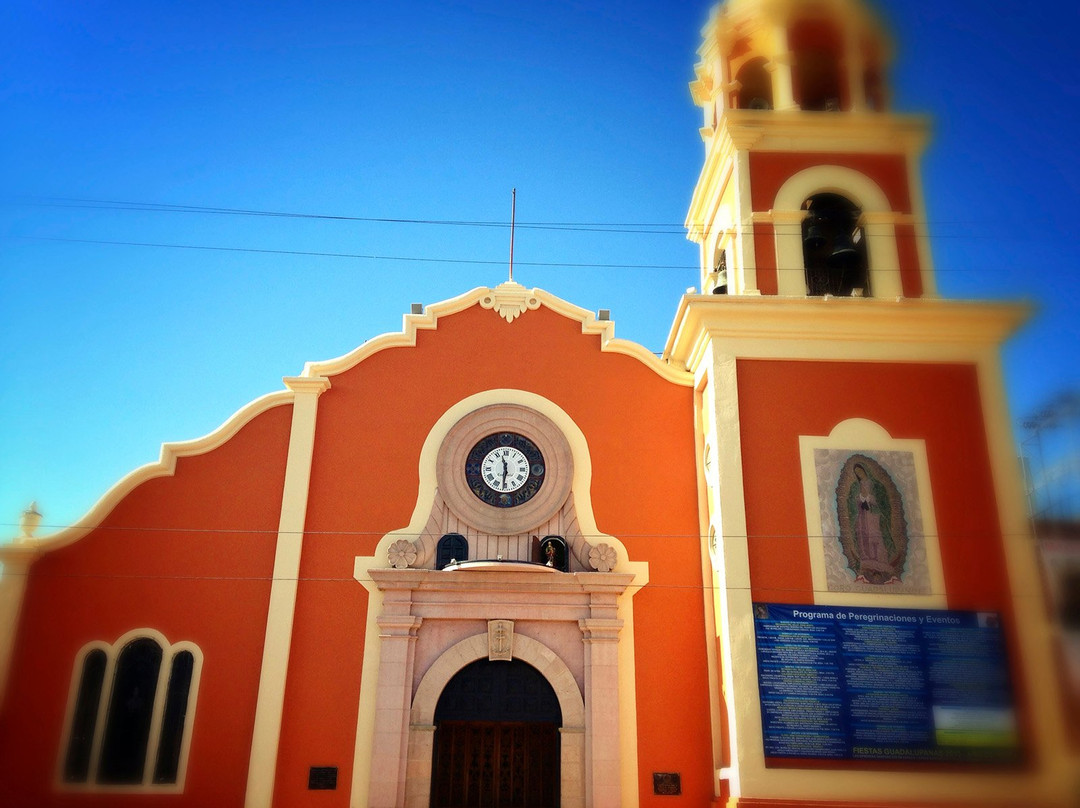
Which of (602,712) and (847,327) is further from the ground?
(847,327)

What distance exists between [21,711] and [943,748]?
1230 centimetres

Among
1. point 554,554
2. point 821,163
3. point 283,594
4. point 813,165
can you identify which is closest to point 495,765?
point 554,554

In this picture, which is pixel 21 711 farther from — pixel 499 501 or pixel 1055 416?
pixel 1055 416

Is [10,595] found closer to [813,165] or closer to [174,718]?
[174,718]

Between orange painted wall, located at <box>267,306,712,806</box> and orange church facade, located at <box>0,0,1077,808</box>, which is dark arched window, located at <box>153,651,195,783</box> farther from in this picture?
orange painted wall, located at <box>267,306,712,806</box>

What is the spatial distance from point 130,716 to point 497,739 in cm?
515

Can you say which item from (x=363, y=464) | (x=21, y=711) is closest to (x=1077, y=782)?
(x=363, y=464)

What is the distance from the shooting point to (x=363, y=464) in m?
14.6

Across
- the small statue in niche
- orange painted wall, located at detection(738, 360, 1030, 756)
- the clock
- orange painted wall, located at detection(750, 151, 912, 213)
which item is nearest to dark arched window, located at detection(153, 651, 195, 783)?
the clock

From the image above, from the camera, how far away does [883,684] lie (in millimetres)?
12148

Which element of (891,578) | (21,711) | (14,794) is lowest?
(14,794)

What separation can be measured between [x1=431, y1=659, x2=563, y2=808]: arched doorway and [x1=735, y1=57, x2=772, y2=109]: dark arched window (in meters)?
11.0

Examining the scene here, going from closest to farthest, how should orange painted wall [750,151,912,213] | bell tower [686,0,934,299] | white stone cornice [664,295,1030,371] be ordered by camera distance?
white stone cornice [664,295,1030,371], bell tower [686,0,934,299], orange painted wall [750,151,912,213]

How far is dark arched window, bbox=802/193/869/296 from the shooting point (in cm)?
1500
